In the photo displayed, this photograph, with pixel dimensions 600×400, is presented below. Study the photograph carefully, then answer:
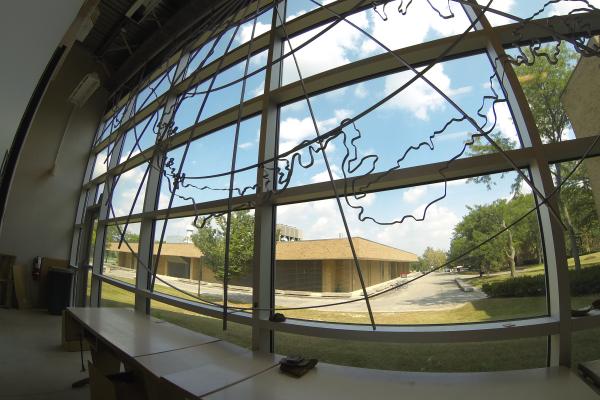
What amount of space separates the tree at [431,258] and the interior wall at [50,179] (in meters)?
6.40

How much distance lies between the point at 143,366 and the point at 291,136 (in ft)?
6.59

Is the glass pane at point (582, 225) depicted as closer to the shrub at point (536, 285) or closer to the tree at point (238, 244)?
the shrub at point (536, 285)

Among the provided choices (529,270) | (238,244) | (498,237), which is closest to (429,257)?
(498,237)

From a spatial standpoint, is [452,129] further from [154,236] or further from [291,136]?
[154,236]

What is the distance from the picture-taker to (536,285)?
1616mm

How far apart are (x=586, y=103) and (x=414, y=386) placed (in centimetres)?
189

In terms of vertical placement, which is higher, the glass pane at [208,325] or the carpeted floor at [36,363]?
the glass pane at [208,325]

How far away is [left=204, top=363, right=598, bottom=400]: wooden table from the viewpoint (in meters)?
1.10

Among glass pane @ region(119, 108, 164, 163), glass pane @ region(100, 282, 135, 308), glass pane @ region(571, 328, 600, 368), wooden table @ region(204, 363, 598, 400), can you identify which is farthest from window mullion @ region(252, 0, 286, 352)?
glass pane @ region(100, 282, 135, 308)

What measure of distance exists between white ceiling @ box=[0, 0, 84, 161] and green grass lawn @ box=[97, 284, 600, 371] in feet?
6.40

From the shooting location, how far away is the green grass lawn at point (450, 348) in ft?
5.02

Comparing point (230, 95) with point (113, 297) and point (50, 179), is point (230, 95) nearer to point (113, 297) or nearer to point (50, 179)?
point (113, 297)

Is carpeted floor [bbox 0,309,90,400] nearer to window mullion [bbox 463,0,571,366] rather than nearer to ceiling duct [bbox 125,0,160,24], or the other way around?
ceiling duct [bbox 125,0,160,24]

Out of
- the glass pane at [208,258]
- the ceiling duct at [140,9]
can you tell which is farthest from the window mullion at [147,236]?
the ceiling duct at [140,9]
